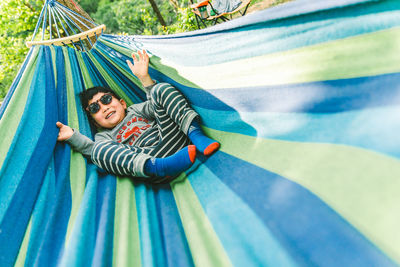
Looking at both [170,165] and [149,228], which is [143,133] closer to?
[170,165]

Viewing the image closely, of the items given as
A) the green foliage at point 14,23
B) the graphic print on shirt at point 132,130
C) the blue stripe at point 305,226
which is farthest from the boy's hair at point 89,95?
A: the green foliage at point 14,23

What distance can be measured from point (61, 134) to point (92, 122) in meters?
0.41

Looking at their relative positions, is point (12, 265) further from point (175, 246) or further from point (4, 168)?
point (175, 246)

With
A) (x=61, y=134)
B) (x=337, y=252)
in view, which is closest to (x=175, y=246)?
(x=337, y=252)

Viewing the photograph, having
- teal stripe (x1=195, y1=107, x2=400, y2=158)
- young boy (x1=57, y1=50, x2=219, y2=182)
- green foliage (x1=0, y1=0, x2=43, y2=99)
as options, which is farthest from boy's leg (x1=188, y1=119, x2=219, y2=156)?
green foliage (x1=0, y1=0, x2=43, y2=99)

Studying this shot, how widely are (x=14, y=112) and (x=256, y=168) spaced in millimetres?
1036

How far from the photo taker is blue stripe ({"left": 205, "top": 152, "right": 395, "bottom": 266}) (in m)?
0.46

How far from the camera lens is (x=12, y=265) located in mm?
704

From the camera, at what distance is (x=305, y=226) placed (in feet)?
1.76

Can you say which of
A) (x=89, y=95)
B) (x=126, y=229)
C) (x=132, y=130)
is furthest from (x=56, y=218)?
(x=89, y=95)

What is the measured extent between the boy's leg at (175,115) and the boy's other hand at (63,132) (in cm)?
42

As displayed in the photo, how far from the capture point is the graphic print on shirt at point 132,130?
4.67 feet

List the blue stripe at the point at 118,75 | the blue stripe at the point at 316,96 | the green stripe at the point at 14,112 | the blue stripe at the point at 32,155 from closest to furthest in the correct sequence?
the blue stripe at the point at 316,96, the blue stripe at the point at 32,155, the green stripe at the point at 14,112, the blue stripe at the point at 118,75

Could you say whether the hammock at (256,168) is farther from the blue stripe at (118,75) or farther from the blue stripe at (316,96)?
the blue stripe at (118,75)
